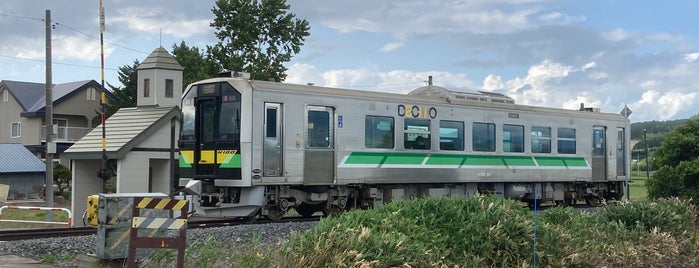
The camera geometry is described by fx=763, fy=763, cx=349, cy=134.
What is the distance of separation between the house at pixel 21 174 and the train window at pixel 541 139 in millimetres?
33961

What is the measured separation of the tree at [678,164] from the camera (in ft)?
45.8

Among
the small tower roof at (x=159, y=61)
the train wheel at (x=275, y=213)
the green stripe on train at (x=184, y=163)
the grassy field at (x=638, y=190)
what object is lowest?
the grassy field at (x=638, y=190)

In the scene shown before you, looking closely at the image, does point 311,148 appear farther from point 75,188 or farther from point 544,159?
point 75,188

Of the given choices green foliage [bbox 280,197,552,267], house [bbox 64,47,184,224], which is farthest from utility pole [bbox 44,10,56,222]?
green foliage [bbox 280,197,552,267]

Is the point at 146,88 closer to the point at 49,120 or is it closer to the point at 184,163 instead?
the point at 49,120

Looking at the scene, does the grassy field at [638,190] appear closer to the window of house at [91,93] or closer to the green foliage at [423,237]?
Answer: the green foliage at [423,237]

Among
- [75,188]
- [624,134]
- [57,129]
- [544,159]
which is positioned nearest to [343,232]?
[544,159]

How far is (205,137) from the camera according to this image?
52.0 feet

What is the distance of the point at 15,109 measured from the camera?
5478cm

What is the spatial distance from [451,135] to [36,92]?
150 feet

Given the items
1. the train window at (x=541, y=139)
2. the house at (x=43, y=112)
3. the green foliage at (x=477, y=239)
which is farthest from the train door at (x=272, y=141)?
the house at (x=43, y=112)

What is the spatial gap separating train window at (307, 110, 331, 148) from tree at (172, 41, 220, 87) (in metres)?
23.0

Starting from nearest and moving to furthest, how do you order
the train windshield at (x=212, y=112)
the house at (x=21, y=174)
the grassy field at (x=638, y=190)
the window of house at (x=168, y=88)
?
1. the train windshield at (x=212, y=112)
2. the grassy field at (x=638, y=190)
3. the window of house at (x=168, y=88)
4. the house at (x=21, y=174)

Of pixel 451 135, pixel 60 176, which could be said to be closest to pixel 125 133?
pixel 451 135
